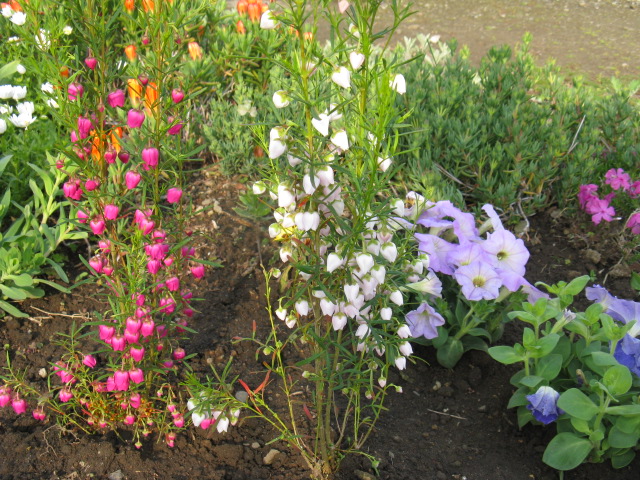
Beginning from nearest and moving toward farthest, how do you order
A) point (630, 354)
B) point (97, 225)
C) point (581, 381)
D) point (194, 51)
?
point (97, 225) → point (630, 354) → point (581, 381) → point (194, 51)

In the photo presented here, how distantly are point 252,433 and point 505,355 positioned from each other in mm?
936

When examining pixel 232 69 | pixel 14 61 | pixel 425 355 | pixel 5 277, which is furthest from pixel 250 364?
pixel 14 61

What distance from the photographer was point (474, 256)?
2.43 m

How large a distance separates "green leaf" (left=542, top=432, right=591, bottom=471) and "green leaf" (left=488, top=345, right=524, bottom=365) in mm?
278

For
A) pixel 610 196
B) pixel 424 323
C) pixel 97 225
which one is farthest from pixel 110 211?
pixel 610 196

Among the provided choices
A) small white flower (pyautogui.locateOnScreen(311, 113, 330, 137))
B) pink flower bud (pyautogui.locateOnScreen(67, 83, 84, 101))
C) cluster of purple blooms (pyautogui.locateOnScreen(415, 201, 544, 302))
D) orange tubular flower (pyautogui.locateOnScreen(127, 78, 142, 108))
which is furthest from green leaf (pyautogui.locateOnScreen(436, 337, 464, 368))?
pink flower bud (pyautogui.locateOnScreen(67, 83, 84, 101))

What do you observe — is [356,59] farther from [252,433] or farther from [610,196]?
[610,196]

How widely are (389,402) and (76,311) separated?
1.43m

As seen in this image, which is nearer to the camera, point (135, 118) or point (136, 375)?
point (135, 118)

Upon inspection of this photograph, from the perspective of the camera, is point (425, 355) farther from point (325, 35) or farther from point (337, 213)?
point (325, 35)

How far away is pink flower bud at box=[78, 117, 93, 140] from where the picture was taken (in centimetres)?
185

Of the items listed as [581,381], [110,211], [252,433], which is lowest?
[252,433]

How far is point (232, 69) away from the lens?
3.86 m

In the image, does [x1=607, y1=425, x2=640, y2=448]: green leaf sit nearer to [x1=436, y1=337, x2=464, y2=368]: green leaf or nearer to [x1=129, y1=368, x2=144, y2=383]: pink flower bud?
[x1=436, y1=337, x2=464, y2=368]: green leaf
